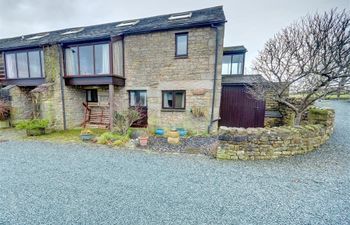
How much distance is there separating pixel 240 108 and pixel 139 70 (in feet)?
20.6

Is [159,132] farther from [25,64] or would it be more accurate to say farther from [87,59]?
[25,64]

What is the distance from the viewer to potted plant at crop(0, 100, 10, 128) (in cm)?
947

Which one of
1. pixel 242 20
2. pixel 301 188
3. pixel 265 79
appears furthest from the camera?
pixel 242 20

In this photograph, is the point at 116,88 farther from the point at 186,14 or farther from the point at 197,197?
the point at 197,197

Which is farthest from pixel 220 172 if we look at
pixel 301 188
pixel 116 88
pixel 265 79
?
pixel 116 88

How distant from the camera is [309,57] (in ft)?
18.2

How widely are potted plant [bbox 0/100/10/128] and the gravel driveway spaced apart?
6.41m

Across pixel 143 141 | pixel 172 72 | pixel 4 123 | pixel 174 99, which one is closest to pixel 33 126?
pixel 4 123

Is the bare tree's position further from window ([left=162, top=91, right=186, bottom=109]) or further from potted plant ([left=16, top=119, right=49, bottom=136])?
potted plant ([left=16, top=119, right=49, bottom=136])

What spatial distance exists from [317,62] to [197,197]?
618 centimetres

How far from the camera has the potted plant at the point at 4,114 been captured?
9.47 metres

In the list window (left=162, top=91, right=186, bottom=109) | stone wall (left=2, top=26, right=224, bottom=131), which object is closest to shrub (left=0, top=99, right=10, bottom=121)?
stone wall (left=2, top=26, right=224, bottom=131)

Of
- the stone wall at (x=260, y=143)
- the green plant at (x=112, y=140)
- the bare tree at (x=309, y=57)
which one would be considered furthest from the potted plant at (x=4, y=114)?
the bare tree at (x=309, y=57)

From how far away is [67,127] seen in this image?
9.55 metres
